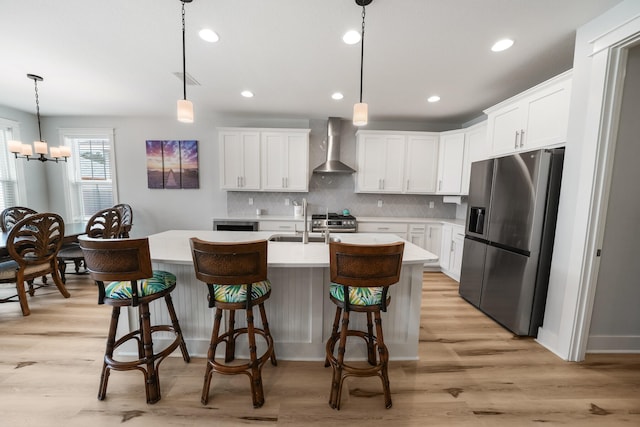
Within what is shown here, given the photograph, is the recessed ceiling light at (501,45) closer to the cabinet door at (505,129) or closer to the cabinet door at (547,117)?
the cabinet door at (547,117)

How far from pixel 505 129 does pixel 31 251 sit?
5.44 metres

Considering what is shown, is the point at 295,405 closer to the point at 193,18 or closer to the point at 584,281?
the point at 584,281

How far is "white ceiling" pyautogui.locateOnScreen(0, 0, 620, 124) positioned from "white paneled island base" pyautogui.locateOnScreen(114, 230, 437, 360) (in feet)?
5.77

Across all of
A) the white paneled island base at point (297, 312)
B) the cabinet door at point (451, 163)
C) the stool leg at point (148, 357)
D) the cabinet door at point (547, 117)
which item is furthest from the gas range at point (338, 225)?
the stool leg at point (148, 357)

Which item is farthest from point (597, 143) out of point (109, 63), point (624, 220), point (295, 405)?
point (109, 63)

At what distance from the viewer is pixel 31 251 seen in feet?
8.58

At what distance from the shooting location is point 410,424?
4.53 ft

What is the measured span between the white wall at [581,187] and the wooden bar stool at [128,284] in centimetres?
303

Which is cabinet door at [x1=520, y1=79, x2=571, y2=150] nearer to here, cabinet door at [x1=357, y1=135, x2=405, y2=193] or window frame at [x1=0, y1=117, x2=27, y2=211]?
cabinet door at [x1=357, y1=135, x2=405, y2=193]

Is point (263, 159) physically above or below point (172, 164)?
above

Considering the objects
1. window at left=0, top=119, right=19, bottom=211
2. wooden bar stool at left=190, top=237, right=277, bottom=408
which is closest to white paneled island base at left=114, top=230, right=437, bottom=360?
wooden bar stool at left=190, top=237, right=277, bottom=408

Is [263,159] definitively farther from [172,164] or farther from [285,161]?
[172,164]

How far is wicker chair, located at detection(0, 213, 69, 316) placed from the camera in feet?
7.99

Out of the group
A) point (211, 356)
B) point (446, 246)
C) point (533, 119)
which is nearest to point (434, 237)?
point (446, 246)
